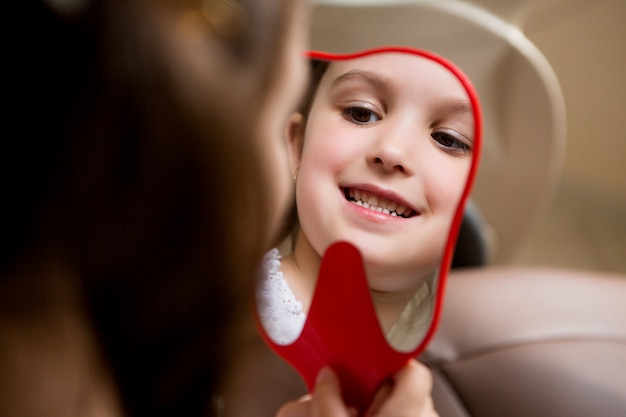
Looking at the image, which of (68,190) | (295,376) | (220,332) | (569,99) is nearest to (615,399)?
(295,376)

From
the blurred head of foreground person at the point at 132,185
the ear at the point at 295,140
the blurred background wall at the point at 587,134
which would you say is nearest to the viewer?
the blurred head of foreground person at the point at 132,185

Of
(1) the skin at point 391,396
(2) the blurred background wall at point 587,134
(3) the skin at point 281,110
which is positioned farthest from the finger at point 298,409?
(2) the blurred background wall at point 587,134

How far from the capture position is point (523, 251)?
4.83 ft

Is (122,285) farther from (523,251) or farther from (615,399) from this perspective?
(523,251)

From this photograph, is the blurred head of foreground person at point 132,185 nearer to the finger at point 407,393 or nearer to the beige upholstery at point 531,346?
the finger at point 407,393

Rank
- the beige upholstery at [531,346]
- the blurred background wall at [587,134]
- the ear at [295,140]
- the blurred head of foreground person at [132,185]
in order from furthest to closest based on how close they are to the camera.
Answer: the blurred background wall at [587,134], the beige upholstery at [531,346], the ear at [295,140], the blurred head of foreground person at [132,185]

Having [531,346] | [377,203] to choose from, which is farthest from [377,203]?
[531,346]

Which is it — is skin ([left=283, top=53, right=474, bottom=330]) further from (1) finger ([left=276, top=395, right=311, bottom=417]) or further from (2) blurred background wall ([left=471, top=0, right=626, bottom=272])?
(2) blurred background wall ([left=471, top=0, right=626, bottom=272])

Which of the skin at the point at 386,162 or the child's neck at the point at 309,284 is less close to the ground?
the skin at the point at 386,162

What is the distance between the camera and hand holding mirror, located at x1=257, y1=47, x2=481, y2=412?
35 centimetres

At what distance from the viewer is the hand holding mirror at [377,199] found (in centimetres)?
35

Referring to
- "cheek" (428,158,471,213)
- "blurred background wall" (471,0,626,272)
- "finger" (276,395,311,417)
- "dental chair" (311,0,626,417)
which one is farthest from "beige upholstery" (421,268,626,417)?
"blurred background wall" (471,0,626,272)

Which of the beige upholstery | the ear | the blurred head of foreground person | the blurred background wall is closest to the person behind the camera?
the blurred head of foreground person

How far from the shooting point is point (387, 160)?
0.35 meters
